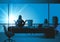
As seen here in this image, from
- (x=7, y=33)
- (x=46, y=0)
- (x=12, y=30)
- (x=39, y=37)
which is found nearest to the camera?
(x=7, y=33)

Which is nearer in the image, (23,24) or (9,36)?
(9,36)

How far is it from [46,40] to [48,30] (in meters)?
0.22

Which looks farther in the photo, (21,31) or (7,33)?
(21,31)

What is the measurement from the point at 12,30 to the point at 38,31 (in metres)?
0.55

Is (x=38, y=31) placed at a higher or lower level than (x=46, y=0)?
lower

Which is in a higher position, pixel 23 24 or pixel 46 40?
pixel 23 24

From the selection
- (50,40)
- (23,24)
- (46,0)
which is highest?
(46,0)

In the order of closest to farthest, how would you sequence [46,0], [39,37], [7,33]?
[7,33]
[39,37]
[46,0]

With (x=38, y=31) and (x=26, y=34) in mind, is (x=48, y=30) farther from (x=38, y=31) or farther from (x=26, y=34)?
(x=26, y=34)

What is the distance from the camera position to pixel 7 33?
4074 millimetres

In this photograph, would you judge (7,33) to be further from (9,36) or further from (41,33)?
(41,33)

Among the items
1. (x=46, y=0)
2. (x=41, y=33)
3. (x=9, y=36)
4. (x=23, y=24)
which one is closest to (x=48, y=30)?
(x=41, y=33)

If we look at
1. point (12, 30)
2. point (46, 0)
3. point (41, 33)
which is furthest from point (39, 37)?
point (46, 0)

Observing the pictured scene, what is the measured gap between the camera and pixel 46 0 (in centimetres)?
705
